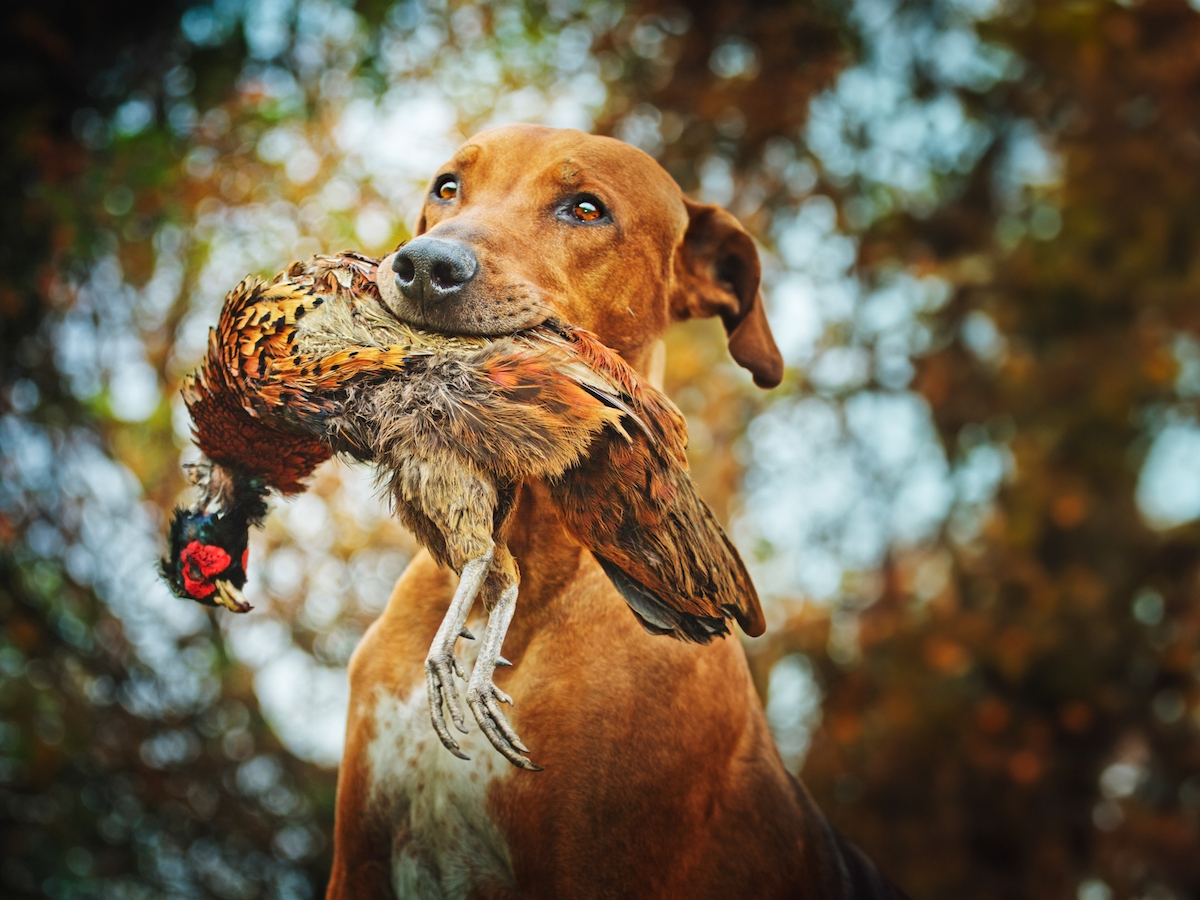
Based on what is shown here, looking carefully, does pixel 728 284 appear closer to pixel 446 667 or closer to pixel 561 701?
pixel 561 701

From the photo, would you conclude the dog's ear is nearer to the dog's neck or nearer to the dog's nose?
the dog's neck

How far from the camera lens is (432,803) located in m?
1.75

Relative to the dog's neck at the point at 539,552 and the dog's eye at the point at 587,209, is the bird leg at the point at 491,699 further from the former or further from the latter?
the dog's eye at the point at 587,209

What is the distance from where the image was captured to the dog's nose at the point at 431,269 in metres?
1.49

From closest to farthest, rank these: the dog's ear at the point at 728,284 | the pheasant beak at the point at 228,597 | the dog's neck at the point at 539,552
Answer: the pheasant beak at the point at 228,597 < the dog's neck at the point at 539,552 < the dog's ear at the point at 728,284

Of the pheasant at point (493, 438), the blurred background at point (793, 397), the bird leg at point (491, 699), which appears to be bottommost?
the blurred background at point (793, 397)

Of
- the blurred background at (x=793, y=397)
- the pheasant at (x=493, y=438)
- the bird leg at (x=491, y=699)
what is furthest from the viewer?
the blurred background at (x=793, y=397)

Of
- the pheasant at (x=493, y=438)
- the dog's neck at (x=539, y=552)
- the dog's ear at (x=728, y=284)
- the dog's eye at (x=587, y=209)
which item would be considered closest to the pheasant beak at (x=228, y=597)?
the pheasant at (x=493, y=438)

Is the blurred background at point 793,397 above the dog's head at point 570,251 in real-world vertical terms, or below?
below

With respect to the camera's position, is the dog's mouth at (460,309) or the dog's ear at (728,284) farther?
the dog's ear at (728,284)

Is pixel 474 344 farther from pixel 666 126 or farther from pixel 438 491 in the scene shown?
pixel 666 126

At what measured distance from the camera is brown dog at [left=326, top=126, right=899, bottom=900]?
166cm

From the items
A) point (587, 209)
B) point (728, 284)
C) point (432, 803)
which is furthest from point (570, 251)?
point (432, 803)

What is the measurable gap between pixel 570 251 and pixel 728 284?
0.49m
